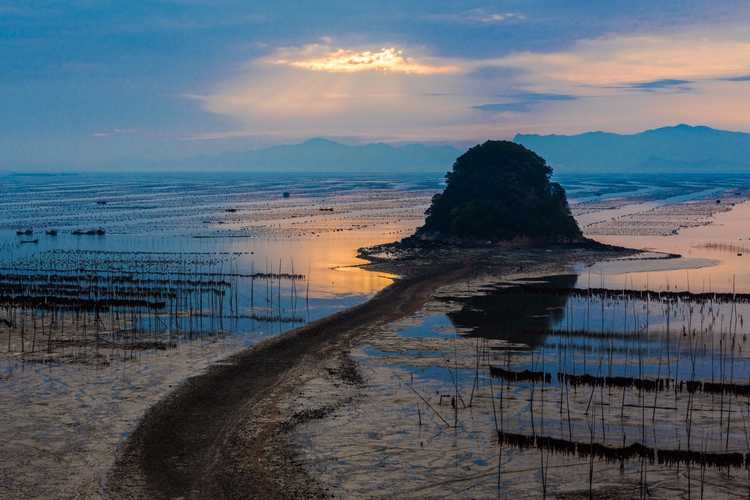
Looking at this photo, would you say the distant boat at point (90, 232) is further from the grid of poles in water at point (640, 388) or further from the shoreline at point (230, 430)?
the grid of poles in water at point (640, 388)

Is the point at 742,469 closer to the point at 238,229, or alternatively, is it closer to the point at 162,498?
the point at 162,498

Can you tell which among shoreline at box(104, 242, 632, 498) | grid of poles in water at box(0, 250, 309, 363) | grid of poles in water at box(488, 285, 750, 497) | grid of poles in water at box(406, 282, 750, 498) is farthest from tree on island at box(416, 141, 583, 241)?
shoreline at box(104, 242, 632, 498)

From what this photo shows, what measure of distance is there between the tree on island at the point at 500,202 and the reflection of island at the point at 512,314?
72.3ft

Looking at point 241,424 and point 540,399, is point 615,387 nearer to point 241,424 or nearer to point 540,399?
point 540,399

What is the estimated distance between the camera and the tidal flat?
1848 centimetres

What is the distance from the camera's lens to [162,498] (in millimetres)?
17094

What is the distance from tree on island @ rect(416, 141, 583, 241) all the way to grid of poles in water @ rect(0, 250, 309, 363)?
19.4m

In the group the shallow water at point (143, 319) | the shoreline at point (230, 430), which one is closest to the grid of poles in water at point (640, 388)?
the shoreline at point (230, 430)

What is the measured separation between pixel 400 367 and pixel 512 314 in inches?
427

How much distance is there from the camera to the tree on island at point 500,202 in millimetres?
67319

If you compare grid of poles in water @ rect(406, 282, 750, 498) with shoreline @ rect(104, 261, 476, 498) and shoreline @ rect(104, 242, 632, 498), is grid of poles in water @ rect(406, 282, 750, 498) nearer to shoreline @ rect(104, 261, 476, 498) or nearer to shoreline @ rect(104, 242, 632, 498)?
shoreline @ rect(104, 242, 632, 498)

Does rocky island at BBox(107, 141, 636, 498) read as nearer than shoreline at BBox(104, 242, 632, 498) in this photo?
No

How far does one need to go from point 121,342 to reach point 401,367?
11224 millimetres

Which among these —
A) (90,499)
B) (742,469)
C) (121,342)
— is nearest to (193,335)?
(121,342)
